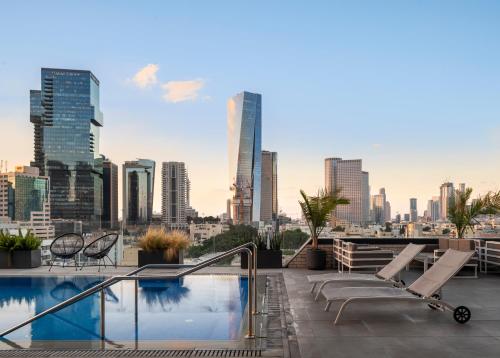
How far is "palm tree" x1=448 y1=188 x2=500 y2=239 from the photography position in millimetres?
10422

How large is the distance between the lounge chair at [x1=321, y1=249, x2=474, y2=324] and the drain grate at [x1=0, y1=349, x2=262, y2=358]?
1.39 m

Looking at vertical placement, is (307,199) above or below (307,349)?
above

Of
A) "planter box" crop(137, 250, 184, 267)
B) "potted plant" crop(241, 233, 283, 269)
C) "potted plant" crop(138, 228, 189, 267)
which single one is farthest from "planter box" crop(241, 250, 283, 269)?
"planter box" crop(137, 250, 184, 267)

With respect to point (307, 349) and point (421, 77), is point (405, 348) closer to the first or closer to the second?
point (307, 349)

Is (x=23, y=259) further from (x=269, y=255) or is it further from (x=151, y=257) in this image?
(x=269, y=255)

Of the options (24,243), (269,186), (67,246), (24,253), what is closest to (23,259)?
(24,253)

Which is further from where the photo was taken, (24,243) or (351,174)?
(351,174)

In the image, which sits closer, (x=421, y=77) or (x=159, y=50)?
(x=421, y=77)

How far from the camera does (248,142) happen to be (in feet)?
283


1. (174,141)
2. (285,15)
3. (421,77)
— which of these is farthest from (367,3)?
(174,141)

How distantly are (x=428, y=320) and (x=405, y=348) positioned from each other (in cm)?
127

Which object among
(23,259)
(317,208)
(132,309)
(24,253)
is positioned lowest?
(132,309)

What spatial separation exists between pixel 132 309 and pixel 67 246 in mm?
5078

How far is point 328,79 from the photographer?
1602cm
